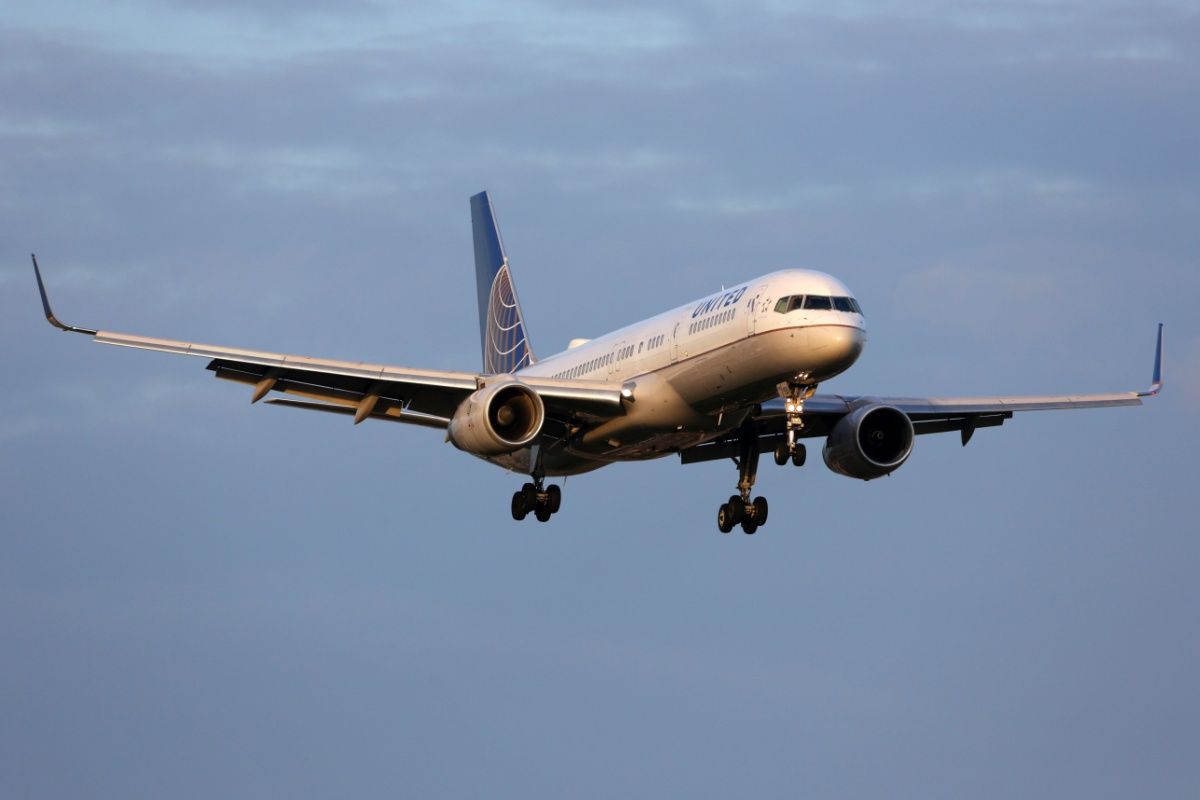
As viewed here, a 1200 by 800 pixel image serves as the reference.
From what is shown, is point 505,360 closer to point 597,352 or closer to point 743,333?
point 597,352

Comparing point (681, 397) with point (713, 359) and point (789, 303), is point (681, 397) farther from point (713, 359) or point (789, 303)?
point (789, 303)

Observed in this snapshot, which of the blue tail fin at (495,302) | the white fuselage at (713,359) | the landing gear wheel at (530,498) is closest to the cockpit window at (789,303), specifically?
the white fuselage at (713,359)

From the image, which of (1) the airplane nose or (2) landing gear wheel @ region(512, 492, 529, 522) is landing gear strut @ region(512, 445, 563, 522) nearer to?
(2) landing gear wheel @ region(512, 492, 529, 522)

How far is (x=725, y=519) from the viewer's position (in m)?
53.8

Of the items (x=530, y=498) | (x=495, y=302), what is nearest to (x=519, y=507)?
(x=530, y=498)

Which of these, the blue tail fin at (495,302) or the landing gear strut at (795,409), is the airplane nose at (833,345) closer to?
the landing gear strut at (795,409)

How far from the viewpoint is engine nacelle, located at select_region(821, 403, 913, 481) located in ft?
177

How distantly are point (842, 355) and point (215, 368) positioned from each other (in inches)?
623

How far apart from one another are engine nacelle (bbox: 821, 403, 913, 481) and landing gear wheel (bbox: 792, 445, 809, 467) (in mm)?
7080

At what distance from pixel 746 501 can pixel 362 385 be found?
421 inches

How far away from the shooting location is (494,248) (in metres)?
71.0

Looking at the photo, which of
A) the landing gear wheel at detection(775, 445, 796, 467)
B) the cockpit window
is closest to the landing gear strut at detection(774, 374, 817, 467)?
the landing gear wheel at detection(775, 445, 796, 467)

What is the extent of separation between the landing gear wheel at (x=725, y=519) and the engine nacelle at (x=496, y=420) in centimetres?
634

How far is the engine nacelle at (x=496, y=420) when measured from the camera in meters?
49.0
